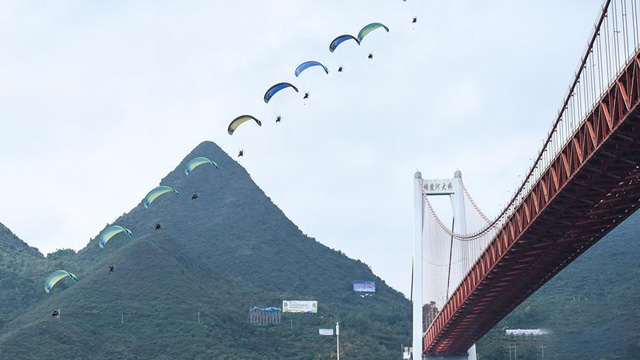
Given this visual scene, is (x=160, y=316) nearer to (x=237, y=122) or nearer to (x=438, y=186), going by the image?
(x=438, y=186)

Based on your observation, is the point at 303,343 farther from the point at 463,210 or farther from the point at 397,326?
the point at 463,210

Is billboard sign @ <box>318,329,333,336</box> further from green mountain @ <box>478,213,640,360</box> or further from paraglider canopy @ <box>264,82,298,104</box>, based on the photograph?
paraglider canopy @ <box>264,82,298,104</box>

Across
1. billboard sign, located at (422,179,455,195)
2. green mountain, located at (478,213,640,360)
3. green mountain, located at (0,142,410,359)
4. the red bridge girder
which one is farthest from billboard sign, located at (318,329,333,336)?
the red bridge girder

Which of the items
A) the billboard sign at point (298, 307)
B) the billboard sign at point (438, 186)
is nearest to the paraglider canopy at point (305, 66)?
the billboard sign at point (438, 186)

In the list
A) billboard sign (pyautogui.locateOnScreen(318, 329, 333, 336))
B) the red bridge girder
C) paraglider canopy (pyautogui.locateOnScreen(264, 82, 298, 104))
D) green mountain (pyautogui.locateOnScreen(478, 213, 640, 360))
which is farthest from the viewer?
billboard sign (pyautogui.locateOnScreen(318, 329, 333, 336))

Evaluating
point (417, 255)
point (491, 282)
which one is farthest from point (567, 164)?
point (417, 255)

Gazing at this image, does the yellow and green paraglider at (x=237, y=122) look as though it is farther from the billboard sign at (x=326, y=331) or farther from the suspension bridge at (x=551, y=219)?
the billboard sign at (x=326, y=331)
